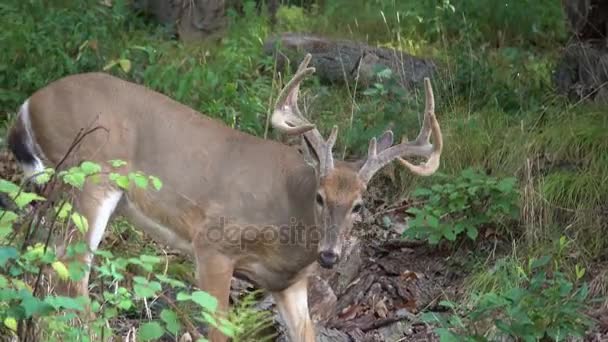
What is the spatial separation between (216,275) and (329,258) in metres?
0.82

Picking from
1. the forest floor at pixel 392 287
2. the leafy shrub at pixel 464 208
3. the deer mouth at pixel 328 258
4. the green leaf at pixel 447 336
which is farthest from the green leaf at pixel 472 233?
the green leaf at pixel 447 336

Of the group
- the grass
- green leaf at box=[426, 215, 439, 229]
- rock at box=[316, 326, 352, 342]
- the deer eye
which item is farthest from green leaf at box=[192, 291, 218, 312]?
green leaf at box=[426, 215, 439, 229]

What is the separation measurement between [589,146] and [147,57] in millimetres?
4052

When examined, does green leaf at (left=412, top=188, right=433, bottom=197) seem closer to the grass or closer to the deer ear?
the grass

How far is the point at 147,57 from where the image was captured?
37.1ft

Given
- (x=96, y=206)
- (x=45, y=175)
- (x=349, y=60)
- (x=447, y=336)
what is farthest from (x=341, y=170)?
(x=349, y=60)

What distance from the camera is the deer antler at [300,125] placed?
7500mm

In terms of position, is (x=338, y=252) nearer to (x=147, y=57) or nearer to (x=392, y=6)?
(x=147, y=57)

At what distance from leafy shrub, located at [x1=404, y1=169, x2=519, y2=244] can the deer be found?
0.88m

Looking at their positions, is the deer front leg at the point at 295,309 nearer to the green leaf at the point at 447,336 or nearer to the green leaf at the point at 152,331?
the green leaf at the point at 447,336

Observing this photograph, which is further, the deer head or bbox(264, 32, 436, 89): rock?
bbox(264, 32, 436, 89): rock

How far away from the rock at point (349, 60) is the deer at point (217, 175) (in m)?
2.63

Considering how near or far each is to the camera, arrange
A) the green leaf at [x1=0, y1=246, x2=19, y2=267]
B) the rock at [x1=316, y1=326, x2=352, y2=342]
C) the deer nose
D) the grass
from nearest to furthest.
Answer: the green leaf at [x1=0, y1=246, x2=19, y2=267] → the deer nose → the rock at [x1=316, y1=326, x2=352, y2=342] → the grass

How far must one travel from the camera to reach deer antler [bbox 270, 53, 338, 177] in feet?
24.6
